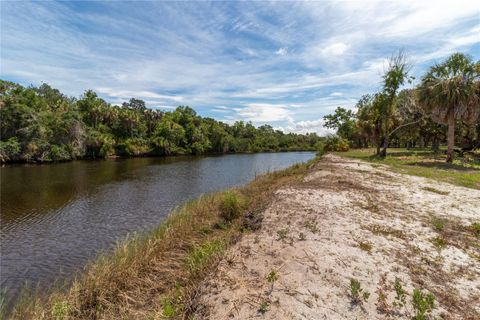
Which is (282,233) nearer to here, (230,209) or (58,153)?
(230,209)

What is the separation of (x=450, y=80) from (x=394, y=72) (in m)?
5.13

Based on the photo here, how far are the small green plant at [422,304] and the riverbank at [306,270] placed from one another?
1cm

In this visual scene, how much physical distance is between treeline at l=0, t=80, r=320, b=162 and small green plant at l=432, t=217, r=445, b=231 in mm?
51103

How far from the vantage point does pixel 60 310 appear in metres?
4.88

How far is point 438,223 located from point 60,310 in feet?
28.4

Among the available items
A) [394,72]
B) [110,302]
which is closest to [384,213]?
[110,302]

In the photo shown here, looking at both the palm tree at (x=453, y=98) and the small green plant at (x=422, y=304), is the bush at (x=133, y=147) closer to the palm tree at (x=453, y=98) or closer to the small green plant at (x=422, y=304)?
the palm tree at (x=453, y=98)

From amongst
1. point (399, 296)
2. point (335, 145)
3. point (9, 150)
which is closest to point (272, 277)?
point (399, 296)

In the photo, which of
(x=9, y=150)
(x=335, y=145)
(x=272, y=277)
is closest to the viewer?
(x=272, y=277)

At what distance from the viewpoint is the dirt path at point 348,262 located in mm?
3869

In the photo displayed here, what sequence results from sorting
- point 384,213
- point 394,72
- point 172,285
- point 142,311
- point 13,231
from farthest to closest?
point 394,72 → point 13,231 → point 384,213 → point 172,285 → point 142,311

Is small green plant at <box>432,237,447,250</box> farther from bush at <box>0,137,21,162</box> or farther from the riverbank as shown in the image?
bush at <box>0,137,21,162</box>

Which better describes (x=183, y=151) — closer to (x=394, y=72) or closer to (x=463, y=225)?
(x=394, y=72)

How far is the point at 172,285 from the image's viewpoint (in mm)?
5594
